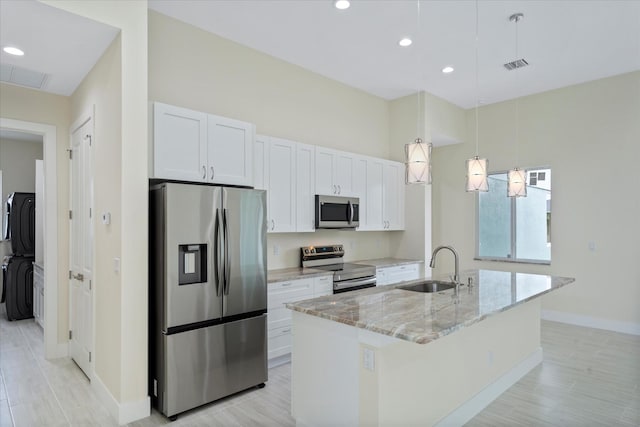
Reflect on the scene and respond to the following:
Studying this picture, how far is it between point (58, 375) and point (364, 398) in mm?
3198

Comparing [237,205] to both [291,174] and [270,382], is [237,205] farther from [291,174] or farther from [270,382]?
[270,382]

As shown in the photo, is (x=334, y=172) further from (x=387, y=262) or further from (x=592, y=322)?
(x=592, y=322)

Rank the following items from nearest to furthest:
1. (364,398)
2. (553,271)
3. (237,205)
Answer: (364,398) < (237,205) < (553,271)

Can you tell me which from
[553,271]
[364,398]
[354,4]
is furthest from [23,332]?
[553,271]

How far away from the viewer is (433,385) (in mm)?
2531

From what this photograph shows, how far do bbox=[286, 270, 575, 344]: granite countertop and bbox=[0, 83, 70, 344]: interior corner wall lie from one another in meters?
3.16

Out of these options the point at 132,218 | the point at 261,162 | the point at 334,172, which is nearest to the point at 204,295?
the point at 132,218

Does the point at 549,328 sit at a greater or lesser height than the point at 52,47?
lesser

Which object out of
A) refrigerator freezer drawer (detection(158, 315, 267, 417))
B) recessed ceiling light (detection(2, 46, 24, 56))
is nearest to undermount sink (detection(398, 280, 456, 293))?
refrigerator freezer drawer (detection(158, 315, 267, 417))

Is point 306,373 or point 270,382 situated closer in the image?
point 306,373

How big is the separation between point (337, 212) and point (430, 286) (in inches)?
71.6

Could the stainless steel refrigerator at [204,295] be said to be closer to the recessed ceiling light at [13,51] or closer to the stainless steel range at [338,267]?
the stainless steel range at [338,267]

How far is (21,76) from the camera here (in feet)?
11.5

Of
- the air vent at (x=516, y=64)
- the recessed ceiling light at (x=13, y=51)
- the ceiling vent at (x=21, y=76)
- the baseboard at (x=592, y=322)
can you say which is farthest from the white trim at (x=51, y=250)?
the baseboard at (x=592, y=322)
